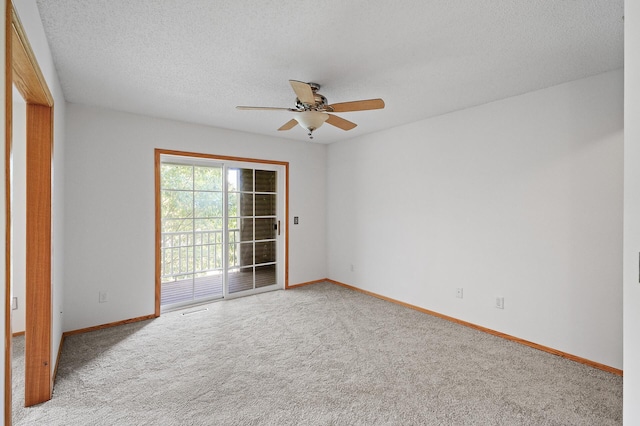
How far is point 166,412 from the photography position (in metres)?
2.06

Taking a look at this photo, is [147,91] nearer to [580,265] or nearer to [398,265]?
[398,265]

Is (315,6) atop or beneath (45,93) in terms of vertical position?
atop

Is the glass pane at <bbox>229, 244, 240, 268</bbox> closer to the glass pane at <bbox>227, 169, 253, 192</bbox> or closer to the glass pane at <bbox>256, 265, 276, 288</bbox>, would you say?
the glass pane at <bbox>256, 265, 276, 288</bbox>

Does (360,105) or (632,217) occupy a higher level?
(360,105)

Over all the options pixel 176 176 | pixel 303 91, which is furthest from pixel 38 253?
pixel 176 176

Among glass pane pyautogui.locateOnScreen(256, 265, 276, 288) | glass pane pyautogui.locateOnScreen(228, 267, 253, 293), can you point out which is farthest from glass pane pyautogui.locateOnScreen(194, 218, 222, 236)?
glass pane pyautogui.locateOnScreen(256, 265, 276, 288)

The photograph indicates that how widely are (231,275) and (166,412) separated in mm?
2634

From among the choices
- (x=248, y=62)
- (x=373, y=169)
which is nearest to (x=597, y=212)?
(x=373, y=169)

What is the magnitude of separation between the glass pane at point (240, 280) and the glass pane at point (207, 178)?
125cm

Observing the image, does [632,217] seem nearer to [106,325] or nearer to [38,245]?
[38,245]

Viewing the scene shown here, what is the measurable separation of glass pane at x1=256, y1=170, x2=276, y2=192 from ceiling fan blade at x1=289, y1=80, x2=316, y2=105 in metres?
2.46

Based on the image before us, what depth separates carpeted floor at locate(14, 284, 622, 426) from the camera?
2.03 metres

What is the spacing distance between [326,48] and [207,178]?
114 inches

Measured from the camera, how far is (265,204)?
4.93 meters
